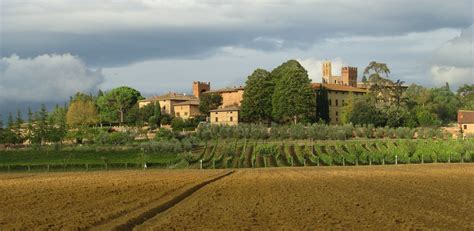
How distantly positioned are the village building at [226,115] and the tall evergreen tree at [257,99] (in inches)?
314

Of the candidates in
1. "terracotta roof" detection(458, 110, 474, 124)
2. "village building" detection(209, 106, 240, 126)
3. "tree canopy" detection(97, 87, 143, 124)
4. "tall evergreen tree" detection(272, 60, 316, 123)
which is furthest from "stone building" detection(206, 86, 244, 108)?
"terracotta roof" detection(458, 110, 474, 124)

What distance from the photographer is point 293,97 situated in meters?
109

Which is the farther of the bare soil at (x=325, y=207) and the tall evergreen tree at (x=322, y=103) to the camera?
the tall evergreen tree at (x=322, y=103)

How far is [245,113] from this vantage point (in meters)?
A: 116

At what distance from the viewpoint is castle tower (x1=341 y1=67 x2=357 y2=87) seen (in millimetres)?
180238

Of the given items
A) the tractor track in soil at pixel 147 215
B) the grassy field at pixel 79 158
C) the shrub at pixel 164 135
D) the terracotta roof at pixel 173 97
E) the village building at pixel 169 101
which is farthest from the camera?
the terracotta roof at pixel 173 97

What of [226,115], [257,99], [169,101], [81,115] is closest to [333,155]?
[257,99]

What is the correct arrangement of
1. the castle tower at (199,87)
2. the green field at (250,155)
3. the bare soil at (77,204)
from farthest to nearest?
1. the castle tower at (199,87)
2. the green field at (250,155)
3. the bare soil at (77,204)

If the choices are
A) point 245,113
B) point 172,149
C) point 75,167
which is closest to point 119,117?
point 245,113

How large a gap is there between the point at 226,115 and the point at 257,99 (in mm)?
14065

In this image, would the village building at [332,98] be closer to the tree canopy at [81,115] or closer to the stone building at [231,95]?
the stone building at [231,95]

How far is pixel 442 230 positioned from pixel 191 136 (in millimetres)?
80002

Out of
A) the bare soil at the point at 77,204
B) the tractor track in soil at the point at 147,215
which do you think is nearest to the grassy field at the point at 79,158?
the bare soil at the point at 77,204

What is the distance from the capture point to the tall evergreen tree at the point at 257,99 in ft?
380
